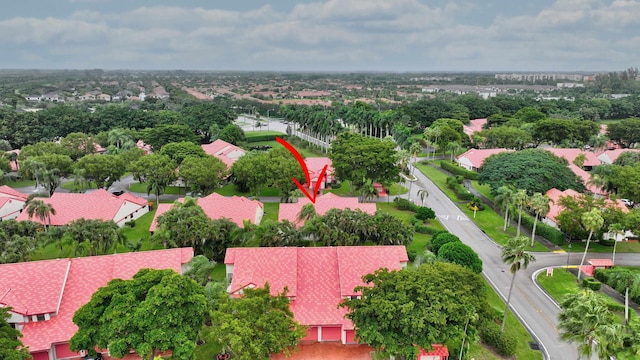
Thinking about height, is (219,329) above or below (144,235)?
above

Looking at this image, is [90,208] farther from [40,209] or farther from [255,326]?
[255,326]

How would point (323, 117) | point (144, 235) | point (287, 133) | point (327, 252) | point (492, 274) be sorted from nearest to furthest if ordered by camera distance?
point (327, 252)
point (492, 274)
point (144, 235)
point (323, 117)
point (287, 133)

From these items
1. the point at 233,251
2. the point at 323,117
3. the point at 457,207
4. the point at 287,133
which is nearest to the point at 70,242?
the point at 233,251

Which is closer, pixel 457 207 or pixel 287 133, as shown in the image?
pixel 457 207

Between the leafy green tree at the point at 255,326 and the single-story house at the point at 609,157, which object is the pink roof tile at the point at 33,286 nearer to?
the leafy green tree at the point at 255,326

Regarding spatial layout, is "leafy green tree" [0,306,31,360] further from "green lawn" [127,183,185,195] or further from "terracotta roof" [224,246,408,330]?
"green lawn" [127,183,185,195]

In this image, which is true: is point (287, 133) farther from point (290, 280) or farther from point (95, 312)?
point (95, 312)

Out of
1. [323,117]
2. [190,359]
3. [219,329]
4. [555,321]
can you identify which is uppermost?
[323,117]
